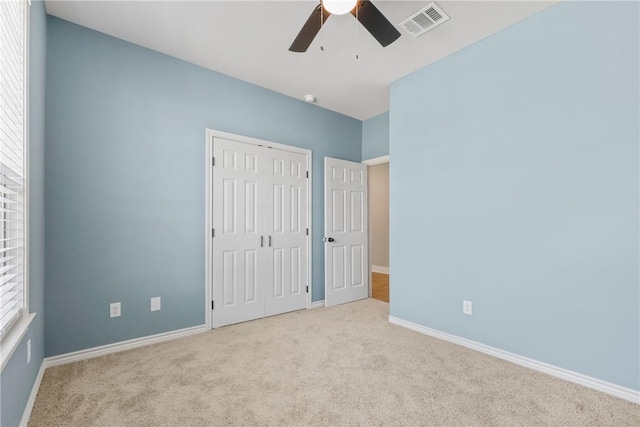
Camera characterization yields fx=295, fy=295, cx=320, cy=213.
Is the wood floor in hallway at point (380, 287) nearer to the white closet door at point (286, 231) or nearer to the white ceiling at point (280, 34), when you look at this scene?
the white closet door at point (286, 231)

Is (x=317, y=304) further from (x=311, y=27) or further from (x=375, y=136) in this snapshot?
(x=311, y=27)

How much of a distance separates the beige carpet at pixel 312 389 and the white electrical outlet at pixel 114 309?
0.33 metres

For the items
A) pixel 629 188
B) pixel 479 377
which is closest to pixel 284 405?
pixel 479 377

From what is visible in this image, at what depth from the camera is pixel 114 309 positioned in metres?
2.54

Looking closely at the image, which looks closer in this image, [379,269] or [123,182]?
[123,182]

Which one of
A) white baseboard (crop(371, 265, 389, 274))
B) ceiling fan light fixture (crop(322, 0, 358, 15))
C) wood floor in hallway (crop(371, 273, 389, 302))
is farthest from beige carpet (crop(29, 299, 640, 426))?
white baseboard (crop(371, 265, 389, 274))

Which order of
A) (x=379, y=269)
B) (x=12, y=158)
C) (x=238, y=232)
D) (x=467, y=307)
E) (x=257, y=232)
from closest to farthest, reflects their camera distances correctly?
(x=12, y=158) < (x=467, y=307) < (x=238, y=232) < (x=257, y=232) < (x=379, y=269)

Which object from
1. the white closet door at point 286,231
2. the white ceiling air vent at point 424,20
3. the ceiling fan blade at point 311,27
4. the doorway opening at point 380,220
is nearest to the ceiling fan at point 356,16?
the ceiling fan blade at point 311,27

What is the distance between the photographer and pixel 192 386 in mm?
1985

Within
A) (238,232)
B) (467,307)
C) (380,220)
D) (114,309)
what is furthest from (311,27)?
(380,220)

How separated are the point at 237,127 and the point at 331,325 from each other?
2424mm

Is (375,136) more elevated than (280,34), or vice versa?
(280,34)

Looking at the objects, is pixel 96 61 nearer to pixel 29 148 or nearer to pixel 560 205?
pixel 29 148

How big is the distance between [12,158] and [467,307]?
11.0ft
